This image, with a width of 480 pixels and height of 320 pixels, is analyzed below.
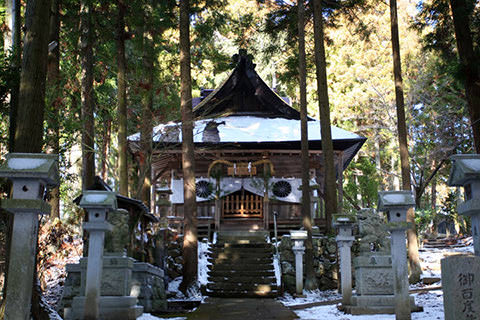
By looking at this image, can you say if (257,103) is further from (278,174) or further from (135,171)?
(135,171)

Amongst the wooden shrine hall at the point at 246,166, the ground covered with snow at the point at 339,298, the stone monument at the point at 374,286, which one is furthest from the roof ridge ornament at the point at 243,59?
the stone monument at the point at 374,286

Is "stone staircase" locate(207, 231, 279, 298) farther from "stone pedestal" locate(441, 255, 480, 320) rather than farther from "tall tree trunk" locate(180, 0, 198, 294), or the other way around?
"stone pedestal" locate(441, 255, 480, 320)

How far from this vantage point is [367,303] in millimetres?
8898

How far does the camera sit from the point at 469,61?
33.7 ft

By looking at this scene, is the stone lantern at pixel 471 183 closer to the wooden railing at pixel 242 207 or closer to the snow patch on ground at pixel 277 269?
the snow patch on ground at pixel 277 269

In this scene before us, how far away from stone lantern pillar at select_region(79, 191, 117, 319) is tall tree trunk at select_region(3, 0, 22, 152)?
1436mm

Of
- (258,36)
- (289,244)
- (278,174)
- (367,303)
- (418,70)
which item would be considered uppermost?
(258,36)

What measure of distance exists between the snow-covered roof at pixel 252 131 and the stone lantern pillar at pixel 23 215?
11282mm

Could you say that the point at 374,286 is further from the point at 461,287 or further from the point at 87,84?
the point at 87,84

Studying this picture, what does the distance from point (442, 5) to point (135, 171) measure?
1552cm

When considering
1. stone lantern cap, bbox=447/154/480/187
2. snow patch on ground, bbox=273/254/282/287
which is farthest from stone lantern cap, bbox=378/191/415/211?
snow patch on ground, bbox=273/254/282/287

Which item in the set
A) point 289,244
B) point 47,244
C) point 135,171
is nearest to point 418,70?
point 289,244

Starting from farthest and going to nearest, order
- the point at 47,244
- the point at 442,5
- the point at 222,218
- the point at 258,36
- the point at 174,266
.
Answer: the point at 258,36
the point at 222,218
the point at 174,266
the point at 442,5
the point at 47,244

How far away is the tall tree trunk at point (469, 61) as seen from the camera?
33.3ft
